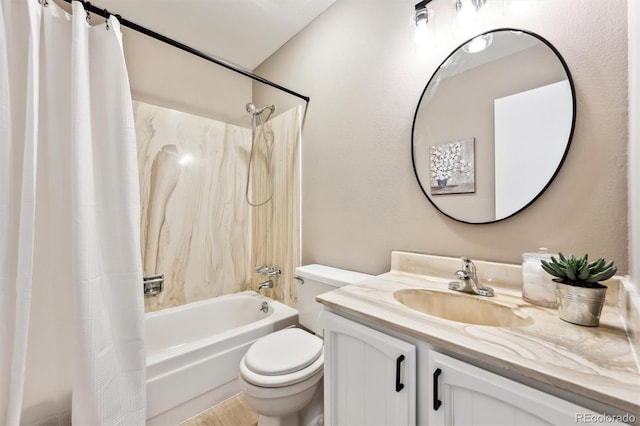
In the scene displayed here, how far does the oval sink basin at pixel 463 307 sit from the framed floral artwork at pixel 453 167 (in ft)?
1.49

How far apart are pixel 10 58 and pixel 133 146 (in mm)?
478

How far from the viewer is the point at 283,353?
126cm

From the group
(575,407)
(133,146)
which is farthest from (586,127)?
(133,146)

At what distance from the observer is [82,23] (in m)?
1.04

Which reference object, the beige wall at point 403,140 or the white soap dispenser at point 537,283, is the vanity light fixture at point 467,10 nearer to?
the beige wall at point 403,140

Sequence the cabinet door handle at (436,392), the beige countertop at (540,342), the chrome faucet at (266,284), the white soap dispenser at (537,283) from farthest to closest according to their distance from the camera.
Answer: the chrome faucet at (266,284) → the white soap dispenser at (537,283) → the cabinet door handle at (436,392) → the beige countertop at (540,342)

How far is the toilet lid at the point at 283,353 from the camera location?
1.15 meters

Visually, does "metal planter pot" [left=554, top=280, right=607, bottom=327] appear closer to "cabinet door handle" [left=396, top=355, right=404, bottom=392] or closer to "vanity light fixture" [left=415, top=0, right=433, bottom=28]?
"cabinet door handle" [left=396, top=355, right=404, bottom=392]

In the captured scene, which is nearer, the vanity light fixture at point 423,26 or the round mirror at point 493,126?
the round mirror at point 493,126

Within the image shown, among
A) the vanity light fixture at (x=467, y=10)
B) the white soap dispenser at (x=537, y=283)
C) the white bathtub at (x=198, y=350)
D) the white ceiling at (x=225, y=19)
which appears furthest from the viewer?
the white ceiling at (x=225, y=19)

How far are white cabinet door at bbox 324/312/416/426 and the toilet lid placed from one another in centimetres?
31

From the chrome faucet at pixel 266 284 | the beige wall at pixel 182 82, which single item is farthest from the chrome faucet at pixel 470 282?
the beige wall at pixel 182 82

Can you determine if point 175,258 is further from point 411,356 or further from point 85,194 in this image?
point 411,356

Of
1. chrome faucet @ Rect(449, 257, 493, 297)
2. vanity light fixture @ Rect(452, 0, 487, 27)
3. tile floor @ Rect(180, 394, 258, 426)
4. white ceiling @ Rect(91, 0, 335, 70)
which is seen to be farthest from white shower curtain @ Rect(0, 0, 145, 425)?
vanity light fixture @ Rect(452, 0, 487, 27)
